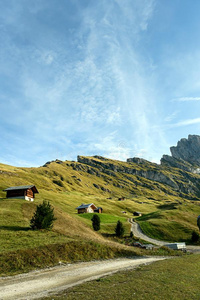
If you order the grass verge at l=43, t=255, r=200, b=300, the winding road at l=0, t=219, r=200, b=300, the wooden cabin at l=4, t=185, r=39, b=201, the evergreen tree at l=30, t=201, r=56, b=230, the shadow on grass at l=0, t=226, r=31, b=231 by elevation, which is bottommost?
the winding road at l=0, t=219, r=200, b=300

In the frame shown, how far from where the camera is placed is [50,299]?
13.2m

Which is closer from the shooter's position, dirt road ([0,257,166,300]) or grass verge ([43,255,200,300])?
grass verge ([43,255,200,300])

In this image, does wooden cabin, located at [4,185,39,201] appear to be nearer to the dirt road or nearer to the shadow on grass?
the shadow on grass

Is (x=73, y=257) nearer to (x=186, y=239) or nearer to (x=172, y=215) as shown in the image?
(x=186, y=239)

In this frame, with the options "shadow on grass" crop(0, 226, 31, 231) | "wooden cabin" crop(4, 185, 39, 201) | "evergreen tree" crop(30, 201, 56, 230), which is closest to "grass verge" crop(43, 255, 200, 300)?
"evergreen tree" crop(30, 201, 56, 230)

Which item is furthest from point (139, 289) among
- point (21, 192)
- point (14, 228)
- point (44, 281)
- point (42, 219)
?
point (21, 192)

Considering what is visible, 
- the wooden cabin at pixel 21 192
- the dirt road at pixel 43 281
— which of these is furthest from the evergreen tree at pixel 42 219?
the wooden cabin at pixel 21 192

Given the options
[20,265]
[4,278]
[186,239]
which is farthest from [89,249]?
[186,239]

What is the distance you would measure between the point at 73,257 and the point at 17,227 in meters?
13.7

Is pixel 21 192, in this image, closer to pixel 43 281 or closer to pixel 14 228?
pixel 14 228

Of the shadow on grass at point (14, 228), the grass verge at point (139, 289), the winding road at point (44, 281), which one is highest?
the shadow on grass at point (14, 228)

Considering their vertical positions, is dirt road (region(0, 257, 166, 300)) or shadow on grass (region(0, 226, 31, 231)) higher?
shadow on grass (region(0, 226, 31, 231))

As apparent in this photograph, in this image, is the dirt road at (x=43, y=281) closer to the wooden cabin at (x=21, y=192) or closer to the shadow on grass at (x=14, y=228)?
the shadow on grass at (x=14, y=228)

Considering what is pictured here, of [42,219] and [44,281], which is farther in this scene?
[42,219]
